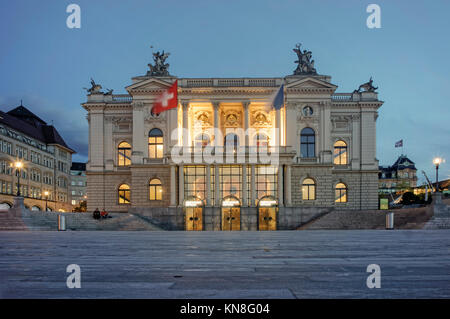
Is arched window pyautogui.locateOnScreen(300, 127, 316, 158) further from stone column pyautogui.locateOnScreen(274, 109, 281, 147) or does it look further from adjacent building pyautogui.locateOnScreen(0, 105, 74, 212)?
adjacent building pyautogui.locateOnScreen(0, 105, 74, 212)

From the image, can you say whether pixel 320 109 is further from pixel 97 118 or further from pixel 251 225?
pixel 97 118

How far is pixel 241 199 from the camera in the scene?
53.3 metres

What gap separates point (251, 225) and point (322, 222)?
8.29 metres

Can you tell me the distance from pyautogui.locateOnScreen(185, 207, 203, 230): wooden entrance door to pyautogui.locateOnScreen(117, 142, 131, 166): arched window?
46.6ft

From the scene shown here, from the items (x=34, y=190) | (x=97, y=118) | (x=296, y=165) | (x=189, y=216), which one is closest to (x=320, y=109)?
(x=296, y=165)

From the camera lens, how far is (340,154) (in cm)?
5962

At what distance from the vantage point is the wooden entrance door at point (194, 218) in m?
50.3

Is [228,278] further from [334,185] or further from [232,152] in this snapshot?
[334,185]

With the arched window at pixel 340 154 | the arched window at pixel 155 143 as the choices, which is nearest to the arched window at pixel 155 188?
the arched window at pixel 155 143

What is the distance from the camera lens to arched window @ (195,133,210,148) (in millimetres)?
58838

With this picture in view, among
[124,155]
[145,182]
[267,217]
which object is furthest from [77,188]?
[267,217]

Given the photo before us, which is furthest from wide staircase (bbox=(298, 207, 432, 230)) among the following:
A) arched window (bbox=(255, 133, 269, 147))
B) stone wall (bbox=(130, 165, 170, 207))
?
stone wall (bbox=(130, 165, 170, 207))

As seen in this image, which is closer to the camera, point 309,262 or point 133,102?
point 309,262

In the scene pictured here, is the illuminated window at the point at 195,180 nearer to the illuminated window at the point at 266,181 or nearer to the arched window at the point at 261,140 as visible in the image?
the illuminated window at the point at 266,181
